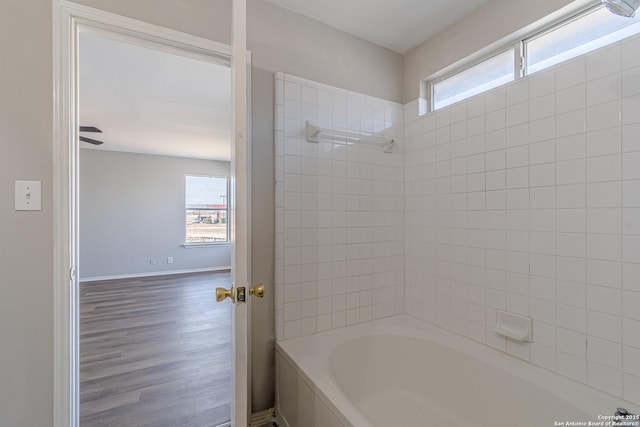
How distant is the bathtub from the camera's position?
120 centimetres

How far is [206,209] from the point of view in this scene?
241 inches

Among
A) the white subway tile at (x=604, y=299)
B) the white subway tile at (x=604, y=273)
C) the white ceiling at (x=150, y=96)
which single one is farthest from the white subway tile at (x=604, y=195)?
the white ceiling at (x=150, y=96)

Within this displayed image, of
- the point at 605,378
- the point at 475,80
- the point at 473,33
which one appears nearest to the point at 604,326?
the point at 605,378

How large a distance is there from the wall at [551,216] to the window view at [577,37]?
0.35 ft

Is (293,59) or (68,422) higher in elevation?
(293,59)

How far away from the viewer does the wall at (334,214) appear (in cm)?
171

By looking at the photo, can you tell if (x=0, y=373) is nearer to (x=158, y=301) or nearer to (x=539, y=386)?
(x=539, y=386)

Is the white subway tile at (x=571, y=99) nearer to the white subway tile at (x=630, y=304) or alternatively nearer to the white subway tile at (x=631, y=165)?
the white subway tile at (x=631, y=165)

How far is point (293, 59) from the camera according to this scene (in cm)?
176

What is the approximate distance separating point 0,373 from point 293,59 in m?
2.07

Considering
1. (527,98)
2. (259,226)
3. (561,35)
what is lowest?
(259,226)

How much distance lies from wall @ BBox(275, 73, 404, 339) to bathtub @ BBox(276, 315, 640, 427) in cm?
17

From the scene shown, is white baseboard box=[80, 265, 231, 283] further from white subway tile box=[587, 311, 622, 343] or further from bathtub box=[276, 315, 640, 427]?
white subway tile box=[587, 311, 622, 343]

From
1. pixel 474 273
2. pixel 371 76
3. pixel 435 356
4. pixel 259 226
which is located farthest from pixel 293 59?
pixel 435 356
